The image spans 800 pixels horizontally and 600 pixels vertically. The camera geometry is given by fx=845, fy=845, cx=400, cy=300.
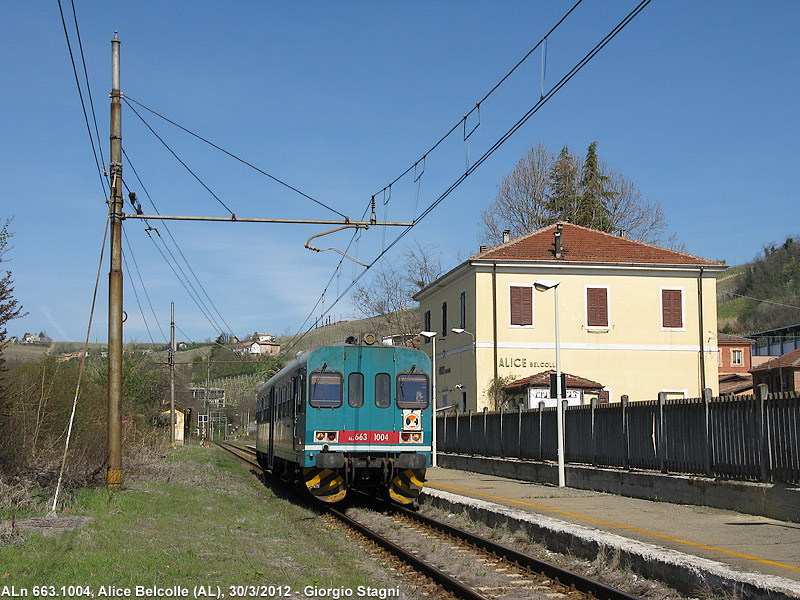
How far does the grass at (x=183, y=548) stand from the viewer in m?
8.05

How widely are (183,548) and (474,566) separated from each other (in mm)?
3504

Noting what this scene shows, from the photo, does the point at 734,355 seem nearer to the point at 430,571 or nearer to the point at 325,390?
the point at 325,390

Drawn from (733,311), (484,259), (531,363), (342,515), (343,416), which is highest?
(733,311)

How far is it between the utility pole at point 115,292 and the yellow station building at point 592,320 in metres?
21.5

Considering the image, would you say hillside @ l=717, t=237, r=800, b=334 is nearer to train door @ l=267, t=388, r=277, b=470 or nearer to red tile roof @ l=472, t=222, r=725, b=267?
red tile roof @ l=472, t=222, r=725, b=267

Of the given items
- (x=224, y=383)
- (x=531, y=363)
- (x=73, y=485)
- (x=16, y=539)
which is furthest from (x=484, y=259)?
(x=224, y=383)

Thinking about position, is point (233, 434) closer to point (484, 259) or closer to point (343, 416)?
point (484, 259)

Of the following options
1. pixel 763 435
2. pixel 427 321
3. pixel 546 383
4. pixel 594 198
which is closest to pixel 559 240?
pixel 546 383

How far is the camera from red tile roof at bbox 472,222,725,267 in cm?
3738

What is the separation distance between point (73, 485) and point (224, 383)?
102 m

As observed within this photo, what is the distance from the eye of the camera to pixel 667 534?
10758 mm

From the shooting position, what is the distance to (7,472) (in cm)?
1429

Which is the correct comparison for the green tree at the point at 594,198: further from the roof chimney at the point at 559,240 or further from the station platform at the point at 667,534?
the station platform at the point at 667,534

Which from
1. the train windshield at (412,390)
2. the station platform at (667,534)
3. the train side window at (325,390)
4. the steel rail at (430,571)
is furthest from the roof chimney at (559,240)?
the steel rail at (430,571)
